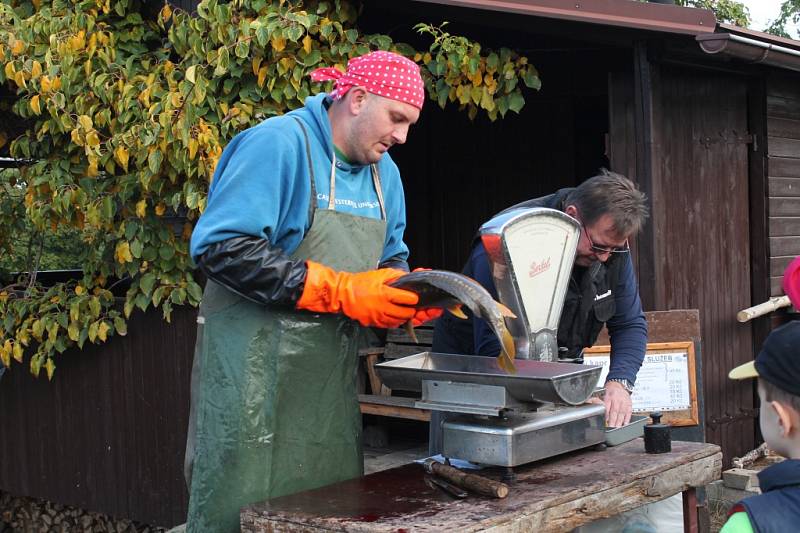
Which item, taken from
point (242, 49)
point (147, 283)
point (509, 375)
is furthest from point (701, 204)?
point (509, 375)

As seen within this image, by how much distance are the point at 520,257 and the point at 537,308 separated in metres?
0.17

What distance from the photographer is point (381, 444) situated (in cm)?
773

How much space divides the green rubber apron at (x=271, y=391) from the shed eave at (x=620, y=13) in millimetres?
2512

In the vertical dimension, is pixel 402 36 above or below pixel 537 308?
above

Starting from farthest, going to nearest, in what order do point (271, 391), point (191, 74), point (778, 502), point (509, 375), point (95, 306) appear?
point (95, 306) < point (191, 74) < point (271, 391) < point (509, 375) < point (778, 502)

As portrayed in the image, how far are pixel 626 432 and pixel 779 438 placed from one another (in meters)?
1.12

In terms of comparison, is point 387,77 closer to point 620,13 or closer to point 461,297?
point 461,297

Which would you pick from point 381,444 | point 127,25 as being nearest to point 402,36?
point 127,25

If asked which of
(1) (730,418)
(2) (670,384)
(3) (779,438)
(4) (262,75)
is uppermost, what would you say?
(4) (262,75)

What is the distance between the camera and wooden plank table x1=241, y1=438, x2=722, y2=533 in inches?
98.0

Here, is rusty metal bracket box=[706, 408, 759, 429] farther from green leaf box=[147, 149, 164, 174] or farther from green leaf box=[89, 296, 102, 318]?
green leaf box=[89, 296, 102, 318]

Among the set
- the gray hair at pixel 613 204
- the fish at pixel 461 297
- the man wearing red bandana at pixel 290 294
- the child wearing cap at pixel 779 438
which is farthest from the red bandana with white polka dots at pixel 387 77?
the child wearing cap at pixel 779 438

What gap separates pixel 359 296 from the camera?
294cm

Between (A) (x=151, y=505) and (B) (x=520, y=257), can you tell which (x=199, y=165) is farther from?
(B) (x=520, y=257)
